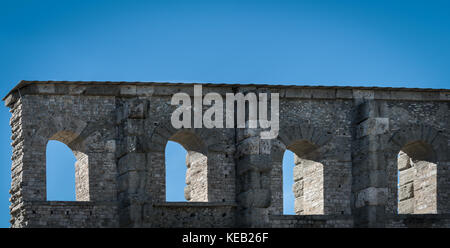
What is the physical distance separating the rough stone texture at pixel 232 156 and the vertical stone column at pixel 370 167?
30 mm

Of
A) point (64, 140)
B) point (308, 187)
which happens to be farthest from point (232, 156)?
point (64, 140)

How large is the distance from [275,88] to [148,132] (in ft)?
11.8

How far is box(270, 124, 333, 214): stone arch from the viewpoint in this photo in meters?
31.5

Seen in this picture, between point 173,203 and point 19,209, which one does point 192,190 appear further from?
point 19,209

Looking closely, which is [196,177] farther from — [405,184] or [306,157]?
[405,184]

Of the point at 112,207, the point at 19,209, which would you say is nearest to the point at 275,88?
the point at 112,207

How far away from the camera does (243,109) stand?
103 ft

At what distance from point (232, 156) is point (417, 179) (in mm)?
5569

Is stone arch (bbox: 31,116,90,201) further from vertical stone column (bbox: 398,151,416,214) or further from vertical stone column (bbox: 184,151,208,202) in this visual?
vertical stone column (bbox: 398,151,416,214)

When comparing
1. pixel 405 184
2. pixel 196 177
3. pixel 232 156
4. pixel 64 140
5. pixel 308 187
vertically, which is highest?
pixel 64 140

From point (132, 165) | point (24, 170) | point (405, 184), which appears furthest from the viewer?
point (405, 184)

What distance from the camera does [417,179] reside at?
33188mm

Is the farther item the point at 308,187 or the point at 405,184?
the point at 405,184
